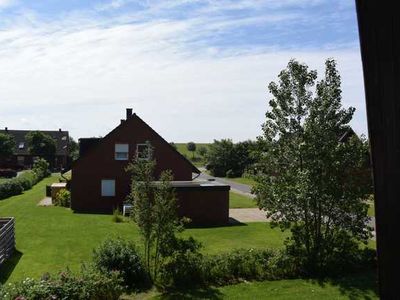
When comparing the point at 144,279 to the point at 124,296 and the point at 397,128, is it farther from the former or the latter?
the point at 397,128

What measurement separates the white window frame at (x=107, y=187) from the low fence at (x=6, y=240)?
15.5 m

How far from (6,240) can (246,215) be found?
1792 cm

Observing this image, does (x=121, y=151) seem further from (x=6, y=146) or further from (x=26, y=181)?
(x=6, y=146)

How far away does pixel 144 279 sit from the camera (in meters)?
14.5

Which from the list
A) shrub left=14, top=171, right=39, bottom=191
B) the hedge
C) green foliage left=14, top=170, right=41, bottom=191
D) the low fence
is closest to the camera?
the low fence

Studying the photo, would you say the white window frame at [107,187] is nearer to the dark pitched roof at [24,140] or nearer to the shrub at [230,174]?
the shrub at [230,174]

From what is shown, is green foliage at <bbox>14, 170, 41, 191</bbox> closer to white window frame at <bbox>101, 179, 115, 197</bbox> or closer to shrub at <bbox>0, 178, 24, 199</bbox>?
shrub at <bbox>0, 178, 24, 199</bbox>

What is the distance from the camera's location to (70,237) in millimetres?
23547

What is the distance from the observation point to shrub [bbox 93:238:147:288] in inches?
556

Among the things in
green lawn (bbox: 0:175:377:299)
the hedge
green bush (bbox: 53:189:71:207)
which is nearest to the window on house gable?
green lawn (bbox: 0:175:377:299)

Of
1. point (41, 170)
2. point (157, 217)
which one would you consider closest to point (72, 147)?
point (41, 170)

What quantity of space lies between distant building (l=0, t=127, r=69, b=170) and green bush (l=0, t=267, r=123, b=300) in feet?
253

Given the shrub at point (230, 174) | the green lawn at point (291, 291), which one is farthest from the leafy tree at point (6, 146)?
the green lawn at point (291, 291)

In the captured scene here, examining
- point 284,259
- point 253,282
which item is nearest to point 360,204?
point 284,259
